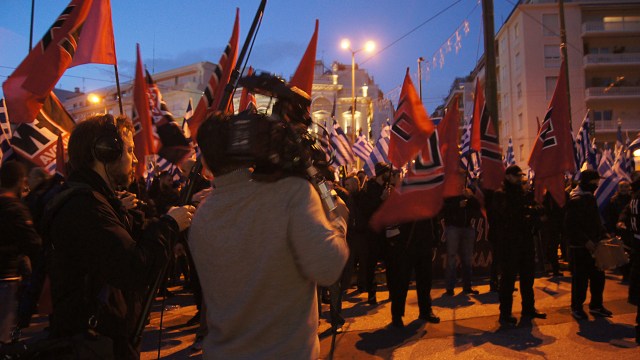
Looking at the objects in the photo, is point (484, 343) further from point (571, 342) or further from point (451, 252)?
point (451, 252)

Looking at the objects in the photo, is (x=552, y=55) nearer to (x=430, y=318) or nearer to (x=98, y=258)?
(x=430, y=318)

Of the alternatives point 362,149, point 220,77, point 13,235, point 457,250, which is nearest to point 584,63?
point 362,149

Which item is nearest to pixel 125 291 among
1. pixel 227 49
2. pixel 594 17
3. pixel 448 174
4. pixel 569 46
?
pixel 448 174

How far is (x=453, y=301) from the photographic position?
7.78 m

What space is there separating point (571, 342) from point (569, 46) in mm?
42238

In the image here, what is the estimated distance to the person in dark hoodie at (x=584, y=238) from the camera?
6379 mm

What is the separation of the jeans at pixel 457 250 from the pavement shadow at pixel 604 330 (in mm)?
2235

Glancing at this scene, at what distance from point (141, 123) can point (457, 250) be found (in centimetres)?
576

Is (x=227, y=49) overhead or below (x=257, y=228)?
overhead

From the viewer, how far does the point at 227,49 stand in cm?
805

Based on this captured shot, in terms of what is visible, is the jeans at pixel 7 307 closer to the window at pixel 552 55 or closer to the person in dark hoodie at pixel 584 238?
the person in dark hoodie at pixel 584 238

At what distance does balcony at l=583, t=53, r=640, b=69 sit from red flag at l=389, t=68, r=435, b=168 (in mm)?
39332

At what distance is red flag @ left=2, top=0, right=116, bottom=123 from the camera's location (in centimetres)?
467

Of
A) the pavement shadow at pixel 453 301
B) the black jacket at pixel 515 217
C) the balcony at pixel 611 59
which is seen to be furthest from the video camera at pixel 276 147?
the balcony at pixel 611 59
